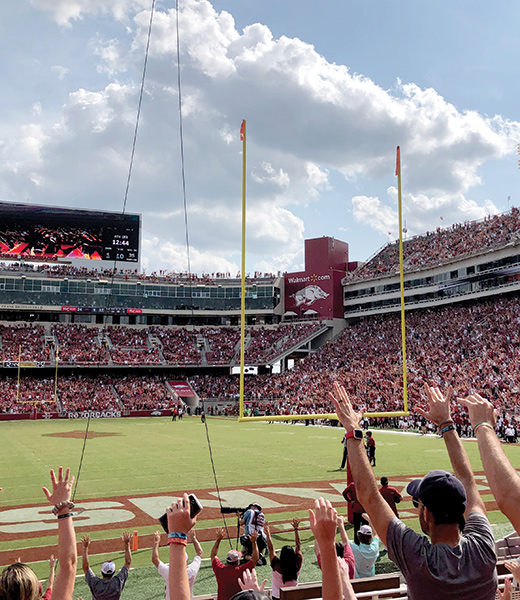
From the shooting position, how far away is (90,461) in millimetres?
18703

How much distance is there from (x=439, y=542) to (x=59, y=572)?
1893mm

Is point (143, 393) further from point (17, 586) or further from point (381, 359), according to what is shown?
point (17, 586)

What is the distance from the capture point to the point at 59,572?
2811 millimetres

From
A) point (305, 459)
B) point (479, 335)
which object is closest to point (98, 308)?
point (479, 335)

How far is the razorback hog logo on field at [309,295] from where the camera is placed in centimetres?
5731

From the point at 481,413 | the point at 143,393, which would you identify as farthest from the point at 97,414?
the point at 481,413

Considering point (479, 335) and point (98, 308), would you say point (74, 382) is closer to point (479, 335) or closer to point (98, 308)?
point (98, 308)

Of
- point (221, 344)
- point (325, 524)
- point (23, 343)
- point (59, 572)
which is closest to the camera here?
point (325, 524)

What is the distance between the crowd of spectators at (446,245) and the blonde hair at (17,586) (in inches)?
1646

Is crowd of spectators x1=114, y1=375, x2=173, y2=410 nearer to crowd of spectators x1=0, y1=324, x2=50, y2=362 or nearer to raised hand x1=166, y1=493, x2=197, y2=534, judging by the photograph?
crowd of spectators x1=0, y1=324, x2=50, y2=362

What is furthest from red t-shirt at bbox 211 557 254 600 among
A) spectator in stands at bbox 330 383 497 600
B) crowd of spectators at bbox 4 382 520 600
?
spectator in stands at bbox 330 383 497 600

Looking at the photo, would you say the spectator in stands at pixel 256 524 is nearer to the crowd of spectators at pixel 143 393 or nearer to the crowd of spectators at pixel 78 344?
the crowd of spectators at pixel 143 393

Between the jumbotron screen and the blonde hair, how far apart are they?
5578cm

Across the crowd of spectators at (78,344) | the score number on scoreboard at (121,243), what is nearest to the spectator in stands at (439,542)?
the crowd of spectators at (78,344)
